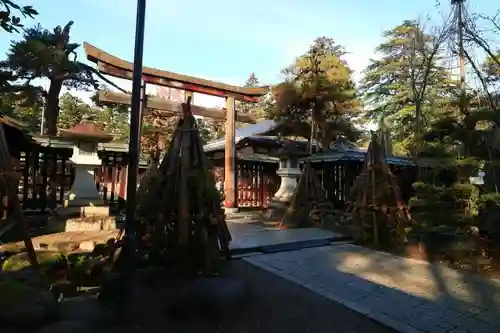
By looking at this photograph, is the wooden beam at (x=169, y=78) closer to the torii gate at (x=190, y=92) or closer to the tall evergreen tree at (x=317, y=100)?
the torii gate at (x=190, y=92)

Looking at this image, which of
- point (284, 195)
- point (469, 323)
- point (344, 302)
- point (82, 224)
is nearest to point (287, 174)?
point (284, 195)

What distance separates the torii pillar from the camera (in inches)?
567

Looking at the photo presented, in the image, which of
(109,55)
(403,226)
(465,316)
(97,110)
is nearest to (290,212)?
(403,226)

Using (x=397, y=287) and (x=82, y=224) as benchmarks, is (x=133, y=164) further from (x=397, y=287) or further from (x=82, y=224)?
(x=82, y=224)

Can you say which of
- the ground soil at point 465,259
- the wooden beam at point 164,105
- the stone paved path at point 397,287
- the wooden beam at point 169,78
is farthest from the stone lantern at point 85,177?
the ground soil at point 465,259

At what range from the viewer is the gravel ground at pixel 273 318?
12.8ft

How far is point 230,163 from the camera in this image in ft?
47.5

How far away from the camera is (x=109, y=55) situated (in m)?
11.2

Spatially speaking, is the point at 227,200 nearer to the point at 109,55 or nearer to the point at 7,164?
the point at 109,55

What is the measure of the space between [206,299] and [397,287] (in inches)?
120

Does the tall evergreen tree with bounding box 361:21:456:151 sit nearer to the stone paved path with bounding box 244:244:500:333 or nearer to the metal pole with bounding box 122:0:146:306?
the stone paved path with bounding box 244:244:500:333

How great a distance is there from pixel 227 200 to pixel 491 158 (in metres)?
9.10

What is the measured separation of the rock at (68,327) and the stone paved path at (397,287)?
3037 millimetres

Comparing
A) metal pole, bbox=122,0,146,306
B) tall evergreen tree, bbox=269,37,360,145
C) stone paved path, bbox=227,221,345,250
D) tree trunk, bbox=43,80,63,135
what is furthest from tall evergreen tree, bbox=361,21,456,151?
metal pole, bbox=122,0,146,306
